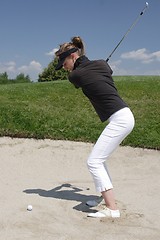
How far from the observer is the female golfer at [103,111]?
201 inches

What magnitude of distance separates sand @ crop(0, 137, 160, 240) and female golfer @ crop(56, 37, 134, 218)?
0.41 m

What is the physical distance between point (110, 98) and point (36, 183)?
2.58 meters

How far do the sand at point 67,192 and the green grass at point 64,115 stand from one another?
0.35 m

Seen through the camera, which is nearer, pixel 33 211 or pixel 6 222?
pixel 6 222

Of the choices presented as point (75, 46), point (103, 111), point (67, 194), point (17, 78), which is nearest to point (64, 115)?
point (67, 194)

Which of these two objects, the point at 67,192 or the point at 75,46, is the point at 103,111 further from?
the point at 67,192

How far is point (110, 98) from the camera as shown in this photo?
16.8ft

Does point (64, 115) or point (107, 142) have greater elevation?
point (64, 115)

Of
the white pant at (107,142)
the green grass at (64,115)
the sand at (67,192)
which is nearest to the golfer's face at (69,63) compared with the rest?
the white pant at (107,142)

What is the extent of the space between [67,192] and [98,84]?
2.20 meters

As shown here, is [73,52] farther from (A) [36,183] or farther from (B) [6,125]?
(B) [6,125]

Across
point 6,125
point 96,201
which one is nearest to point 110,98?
point 96,201

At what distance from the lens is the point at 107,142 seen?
16.8 feet

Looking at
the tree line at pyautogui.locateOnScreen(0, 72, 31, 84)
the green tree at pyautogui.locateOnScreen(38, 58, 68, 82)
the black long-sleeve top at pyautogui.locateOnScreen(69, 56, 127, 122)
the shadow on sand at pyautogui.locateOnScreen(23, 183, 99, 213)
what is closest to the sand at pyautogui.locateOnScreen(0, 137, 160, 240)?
the shadow on sand at pyautogui.locateOnScreen(23, 183, 99, 213)
